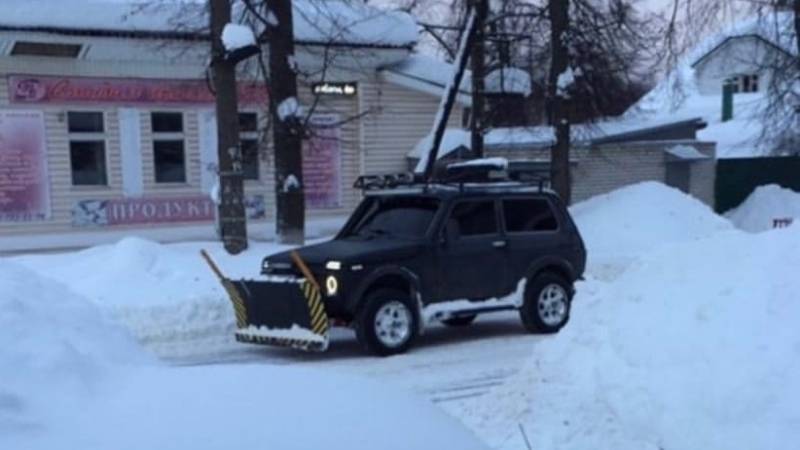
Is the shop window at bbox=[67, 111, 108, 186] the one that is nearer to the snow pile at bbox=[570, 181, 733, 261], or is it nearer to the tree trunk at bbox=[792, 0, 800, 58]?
the snow pile at bbox=[570, 181, 733, 261]

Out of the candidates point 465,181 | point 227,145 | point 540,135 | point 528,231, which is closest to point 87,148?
point 227,145

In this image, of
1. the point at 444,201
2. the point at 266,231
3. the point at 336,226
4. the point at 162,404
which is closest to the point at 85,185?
the point at 266,231

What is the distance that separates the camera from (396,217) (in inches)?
447

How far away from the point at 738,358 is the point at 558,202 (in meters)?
6.18

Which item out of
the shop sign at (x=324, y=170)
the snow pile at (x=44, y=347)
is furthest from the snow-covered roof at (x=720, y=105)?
the snow pile at (x=44, y=347)

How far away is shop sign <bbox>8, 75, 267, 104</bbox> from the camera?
1966 centimetres

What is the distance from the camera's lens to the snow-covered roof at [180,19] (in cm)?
1880

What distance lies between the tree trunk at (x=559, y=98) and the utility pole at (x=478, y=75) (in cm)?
175

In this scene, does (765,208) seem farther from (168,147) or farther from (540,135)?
(168,147)

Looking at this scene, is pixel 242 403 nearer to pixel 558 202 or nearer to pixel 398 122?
pixel 558 202

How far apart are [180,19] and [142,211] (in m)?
4.46

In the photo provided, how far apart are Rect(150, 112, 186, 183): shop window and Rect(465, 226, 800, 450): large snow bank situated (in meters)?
15.4

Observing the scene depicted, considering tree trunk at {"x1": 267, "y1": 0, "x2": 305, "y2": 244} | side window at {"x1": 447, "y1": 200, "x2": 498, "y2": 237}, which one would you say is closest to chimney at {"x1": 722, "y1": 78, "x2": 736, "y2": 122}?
tree trunk at {"x1": 267, "y1": 0, "x2": 305, "y2": 244}

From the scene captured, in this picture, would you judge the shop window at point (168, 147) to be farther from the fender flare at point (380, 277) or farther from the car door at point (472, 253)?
the fender flare at point (380, 277)
